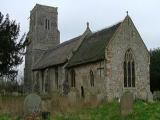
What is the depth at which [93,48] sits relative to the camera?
36.2m

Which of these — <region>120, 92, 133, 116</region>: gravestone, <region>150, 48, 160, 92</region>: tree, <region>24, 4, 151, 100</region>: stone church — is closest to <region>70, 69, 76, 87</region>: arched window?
<region>24, 4, 151, 100</region>: stone church

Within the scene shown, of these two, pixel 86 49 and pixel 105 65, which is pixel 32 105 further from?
pixel 86 49

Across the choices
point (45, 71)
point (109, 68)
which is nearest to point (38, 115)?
point (109, 68)

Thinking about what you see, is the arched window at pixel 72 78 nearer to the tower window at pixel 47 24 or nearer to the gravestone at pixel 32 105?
the gravestone at pixel 32 105

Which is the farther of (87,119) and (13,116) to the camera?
(13,116)

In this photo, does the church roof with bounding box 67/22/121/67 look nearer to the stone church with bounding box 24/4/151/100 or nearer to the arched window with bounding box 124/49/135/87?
the stone church with bounding box 24/4/151/100

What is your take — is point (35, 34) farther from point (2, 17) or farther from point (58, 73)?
point (2, 17)

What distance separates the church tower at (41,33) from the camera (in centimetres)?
5819

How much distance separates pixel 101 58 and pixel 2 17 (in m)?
10.4

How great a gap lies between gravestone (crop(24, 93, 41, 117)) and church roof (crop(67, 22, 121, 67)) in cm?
1575

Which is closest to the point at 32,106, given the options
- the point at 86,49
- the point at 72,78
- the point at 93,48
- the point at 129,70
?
the point at 129,70

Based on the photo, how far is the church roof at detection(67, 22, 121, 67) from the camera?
3394 cm

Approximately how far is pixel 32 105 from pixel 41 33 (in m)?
44.0

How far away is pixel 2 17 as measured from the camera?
36281mm
